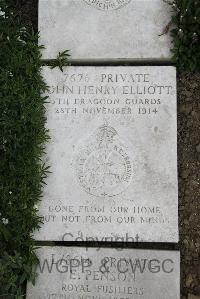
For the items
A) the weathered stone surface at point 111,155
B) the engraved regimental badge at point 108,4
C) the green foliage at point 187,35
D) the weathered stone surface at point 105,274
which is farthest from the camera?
the engraved regimental badge at point 108,4

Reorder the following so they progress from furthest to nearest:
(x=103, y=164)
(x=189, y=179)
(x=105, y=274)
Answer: (x=189, y=179) < (x=103, y=164) < (x=105, y=274)

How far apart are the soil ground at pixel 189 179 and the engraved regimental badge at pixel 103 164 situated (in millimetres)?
536

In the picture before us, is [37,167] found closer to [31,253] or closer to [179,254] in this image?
[31,253]

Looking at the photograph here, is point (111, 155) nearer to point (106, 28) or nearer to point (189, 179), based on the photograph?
point (189, 179)

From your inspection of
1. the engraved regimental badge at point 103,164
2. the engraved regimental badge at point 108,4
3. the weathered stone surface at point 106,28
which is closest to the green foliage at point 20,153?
the weathered stone surface at point 106,28

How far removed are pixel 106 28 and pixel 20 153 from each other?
1340 mm

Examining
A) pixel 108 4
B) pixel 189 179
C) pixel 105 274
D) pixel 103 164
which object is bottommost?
pixel 105 274

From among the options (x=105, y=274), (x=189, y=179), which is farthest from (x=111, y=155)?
(x=105, y=274)

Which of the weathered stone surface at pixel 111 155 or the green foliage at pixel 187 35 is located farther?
the green foliage at pixel 187 35

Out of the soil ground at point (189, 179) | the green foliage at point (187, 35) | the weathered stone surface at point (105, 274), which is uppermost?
the green foliage at point (187, 35)

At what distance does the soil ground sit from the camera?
406 centimetres

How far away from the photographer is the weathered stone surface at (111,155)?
13.1 feet

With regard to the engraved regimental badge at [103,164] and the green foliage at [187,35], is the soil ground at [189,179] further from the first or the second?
the engraved regimental badge at [103,164]

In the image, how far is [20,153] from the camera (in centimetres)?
404
